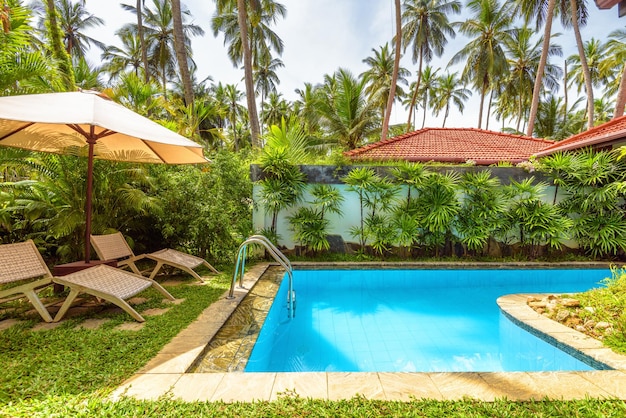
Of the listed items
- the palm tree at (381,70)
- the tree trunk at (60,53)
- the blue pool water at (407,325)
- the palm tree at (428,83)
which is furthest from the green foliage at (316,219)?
the palm tree at (428,83)

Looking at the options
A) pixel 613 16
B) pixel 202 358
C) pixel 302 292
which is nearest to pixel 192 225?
pixel 302 292

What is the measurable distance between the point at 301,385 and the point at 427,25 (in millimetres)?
25001

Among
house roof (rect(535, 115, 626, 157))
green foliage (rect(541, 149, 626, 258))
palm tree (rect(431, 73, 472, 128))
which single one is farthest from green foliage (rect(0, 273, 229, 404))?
palm tree (rect(431, 73, 472, 128))

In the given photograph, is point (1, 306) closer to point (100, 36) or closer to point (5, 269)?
point (5, 269)

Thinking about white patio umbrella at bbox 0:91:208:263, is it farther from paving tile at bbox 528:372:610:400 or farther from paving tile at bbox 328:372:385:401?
paving tile at bbox 528:372:610:400

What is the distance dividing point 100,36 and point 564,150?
31.4 m

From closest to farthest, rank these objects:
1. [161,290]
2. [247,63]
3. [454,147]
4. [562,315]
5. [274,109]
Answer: [562,315] → [161,290] → [247,63] → [454,147] → [274,109]

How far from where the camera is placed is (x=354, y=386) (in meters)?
2.23

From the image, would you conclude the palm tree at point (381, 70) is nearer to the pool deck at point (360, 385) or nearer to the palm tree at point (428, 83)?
the palm tree at point (428, 83)

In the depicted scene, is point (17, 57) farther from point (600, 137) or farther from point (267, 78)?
point (267, 78)

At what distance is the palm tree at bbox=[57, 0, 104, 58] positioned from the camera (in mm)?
22859

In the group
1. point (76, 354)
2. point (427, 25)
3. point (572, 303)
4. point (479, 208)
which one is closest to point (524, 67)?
point (427, 25)

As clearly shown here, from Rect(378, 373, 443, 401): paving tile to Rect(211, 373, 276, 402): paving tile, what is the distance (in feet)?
2.75

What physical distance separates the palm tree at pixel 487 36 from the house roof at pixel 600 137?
1570 centimetres
